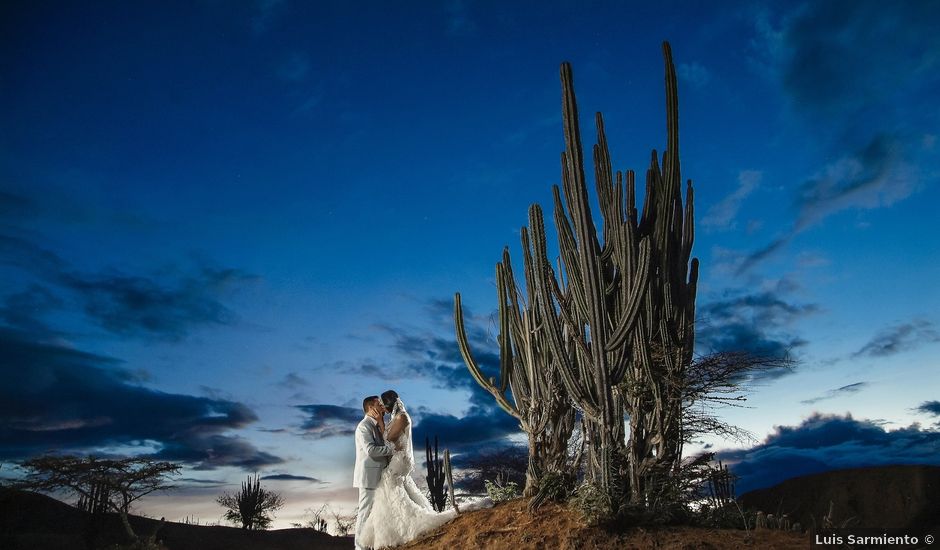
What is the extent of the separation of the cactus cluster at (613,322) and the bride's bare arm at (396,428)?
6.39 ft

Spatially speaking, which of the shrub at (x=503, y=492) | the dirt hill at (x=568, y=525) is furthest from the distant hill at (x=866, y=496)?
the shrub at (x=503, y=492)

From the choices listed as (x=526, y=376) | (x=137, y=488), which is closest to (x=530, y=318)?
(x=526, y=376)

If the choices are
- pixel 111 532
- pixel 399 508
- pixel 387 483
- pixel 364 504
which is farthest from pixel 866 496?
pixel 111 532

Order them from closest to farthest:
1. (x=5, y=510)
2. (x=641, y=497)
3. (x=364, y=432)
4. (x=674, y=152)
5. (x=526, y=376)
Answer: (x=641, y=497) < (x=674, y=152) < (x=364, y=432) < (x=526, y=376) < (x=5, y=510)

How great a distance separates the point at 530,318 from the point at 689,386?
110 inches

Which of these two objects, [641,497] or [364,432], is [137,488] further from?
[641,497]

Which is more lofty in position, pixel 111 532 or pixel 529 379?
pixel 529 379

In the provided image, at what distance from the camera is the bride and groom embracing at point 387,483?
993 centimetres

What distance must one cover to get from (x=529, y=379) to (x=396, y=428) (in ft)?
7.46

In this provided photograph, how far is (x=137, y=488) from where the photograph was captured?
69.1 ft

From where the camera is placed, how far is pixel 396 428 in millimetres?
10320

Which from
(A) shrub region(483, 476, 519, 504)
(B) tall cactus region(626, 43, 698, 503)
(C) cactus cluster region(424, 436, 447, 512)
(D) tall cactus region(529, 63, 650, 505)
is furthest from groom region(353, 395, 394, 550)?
(C) cactus cluster region(424, 436, 447, 512)

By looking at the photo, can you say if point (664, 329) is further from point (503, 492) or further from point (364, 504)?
point (364, 504)

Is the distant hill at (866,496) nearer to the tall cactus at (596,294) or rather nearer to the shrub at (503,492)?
the shrub at (503,492)
